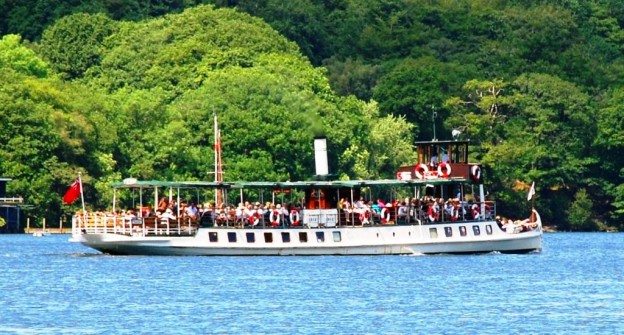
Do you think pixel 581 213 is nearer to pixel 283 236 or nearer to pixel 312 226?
pixel 312 226

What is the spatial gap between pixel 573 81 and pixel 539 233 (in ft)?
266

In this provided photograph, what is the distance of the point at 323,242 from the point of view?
11188 centimetres

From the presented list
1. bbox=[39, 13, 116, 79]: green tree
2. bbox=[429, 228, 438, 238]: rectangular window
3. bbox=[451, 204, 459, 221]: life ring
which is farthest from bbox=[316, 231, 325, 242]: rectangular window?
bbox=[39, 13, 116, 79]: green tree

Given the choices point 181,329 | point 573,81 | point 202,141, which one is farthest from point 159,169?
point 181,329

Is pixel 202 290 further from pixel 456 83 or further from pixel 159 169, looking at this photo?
pixel 456 83

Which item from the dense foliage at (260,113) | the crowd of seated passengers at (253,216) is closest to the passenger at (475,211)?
the crowd of seated passengers at (253,216)

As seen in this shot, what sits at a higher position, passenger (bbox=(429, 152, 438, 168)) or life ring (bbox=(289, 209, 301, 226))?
passenger (bbox=(429, 152, 438, 168))

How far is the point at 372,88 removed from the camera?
199m

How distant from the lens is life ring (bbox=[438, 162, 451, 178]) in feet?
372

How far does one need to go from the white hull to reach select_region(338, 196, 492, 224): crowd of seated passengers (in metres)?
0.37

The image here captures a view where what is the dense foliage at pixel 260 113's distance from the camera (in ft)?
527

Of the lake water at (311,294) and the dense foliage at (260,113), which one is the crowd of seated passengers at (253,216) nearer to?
the lake water at (311,294)

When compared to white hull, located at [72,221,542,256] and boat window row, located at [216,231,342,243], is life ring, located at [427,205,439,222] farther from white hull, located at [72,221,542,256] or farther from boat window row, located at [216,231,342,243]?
boat window row, located at [216,231,342,243]

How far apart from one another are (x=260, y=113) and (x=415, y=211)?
176 feet
